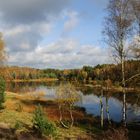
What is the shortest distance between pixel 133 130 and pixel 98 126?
3.76 metres

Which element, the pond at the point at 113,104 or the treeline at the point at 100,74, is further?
the pond at the point at 113,104

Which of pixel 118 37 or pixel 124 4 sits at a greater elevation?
pixel 124 4

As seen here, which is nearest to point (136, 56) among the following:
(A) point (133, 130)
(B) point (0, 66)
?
(A) point (133, 130)

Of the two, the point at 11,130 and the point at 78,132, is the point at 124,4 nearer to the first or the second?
the point at 78,132

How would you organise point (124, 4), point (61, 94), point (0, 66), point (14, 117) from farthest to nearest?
point (0, 66), point (61, 94), point (14, 117), point (124, 4)

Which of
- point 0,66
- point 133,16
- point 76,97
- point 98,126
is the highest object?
point 133,16

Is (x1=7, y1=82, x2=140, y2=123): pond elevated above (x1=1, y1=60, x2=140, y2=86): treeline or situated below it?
below

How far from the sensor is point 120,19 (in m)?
23.4

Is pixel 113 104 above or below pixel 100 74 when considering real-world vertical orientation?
below

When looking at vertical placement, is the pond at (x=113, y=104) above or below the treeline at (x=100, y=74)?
below

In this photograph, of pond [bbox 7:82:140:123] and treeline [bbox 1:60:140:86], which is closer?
treeline [bbox 1:60:140:86]

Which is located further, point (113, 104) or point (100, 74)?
point (100, 74)

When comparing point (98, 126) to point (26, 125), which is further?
point (98, 126)

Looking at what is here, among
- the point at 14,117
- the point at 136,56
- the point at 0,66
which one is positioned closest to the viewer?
the point at 136,56
